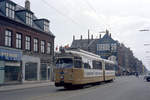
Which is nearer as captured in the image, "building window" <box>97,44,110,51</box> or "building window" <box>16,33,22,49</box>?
"building window" <box>16,33,22,49</box>

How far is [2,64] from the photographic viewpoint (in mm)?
28328

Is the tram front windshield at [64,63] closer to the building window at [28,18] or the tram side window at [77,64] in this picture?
the tram side window at [77,64]

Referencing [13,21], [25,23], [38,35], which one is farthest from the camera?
[38,35]

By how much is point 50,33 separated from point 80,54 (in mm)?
20779

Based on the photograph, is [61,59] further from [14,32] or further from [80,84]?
[14,32]

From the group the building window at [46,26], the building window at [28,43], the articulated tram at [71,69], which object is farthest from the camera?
the building window at [46,26]

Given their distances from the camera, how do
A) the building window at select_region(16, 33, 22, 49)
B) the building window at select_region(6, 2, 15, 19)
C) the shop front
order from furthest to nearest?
1. the building window at select_region(16, 33, 22, 49)
2. the building window at select_region(6, 2, 15, 19)
3. the shop front

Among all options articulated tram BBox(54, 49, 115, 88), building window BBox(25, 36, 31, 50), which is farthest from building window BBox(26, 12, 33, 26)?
articulated tram BBox(54, 49, 115, 88)

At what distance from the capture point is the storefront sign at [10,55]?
2808 centimetres

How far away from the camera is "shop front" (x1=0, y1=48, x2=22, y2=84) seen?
28250mm

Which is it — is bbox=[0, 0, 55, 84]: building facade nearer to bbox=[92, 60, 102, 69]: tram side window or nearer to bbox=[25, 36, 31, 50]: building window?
bbox=[25, 36, 31, 50]: building window

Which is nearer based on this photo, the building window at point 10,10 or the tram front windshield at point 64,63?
the tram front windshield at point 64,63

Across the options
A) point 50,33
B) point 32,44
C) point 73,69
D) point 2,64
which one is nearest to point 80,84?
point 73,69

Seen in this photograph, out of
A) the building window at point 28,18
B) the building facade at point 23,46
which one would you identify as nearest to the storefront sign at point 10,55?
the building facade at point 23,46
